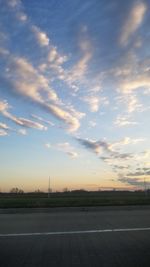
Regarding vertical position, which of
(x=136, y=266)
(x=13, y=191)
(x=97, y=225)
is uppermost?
(x=13, y=191)

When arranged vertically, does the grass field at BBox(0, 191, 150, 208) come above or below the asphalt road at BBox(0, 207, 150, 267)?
above

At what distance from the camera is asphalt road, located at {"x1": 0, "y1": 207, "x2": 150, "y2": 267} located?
800cm

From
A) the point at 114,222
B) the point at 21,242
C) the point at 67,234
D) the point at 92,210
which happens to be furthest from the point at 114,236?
the point at 92,210

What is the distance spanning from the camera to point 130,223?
45.9 feet

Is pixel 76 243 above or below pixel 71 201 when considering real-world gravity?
below

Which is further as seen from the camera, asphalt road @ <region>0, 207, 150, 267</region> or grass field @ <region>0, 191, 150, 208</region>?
grass field @ <region>0, 191, 150, 208</region>

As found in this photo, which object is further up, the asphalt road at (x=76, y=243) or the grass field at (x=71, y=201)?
the grass field at (x=71, y=201)

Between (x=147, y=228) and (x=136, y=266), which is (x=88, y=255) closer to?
(x=136, y=266)

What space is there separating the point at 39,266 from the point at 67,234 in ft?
13.0

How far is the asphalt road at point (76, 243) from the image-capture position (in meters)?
8.00

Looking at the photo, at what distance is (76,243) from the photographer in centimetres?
1004

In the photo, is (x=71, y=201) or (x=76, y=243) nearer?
(x=76, y=243)

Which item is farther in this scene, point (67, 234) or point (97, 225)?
point (97, 225)

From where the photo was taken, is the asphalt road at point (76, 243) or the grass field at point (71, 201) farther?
the grass field at point (71, 201)
